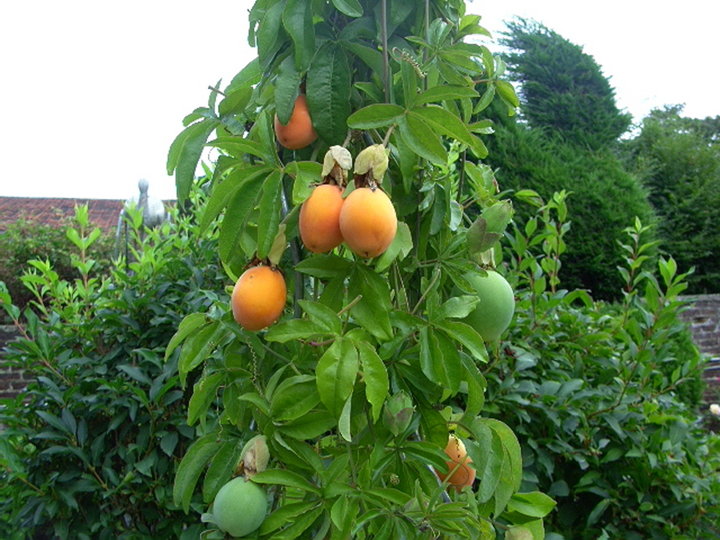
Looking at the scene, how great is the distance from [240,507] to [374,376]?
9.0 inches

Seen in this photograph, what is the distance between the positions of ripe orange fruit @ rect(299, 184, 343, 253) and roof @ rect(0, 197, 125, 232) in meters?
8.69

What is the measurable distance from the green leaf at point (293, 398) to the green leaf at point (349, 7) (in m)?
0.44

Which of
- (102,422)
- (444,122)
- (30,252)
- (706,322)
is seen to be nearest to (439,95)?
(444,122)

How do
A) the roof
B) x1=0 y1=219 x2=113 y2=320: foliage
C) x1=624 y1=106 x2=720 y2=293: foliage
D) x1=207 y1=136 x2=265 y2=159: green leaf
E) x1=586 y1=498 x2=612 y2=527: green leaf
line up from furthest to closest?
the roof < x1=624 y1=106 x2=720 y2=293: foliage < x1=0 y1=219 x2=113 y2=320: foliage < x1=586 y1=498 x2=612 y2=527: green leaf < x1=207 y1=136 x2=265 y2=159: green leaf

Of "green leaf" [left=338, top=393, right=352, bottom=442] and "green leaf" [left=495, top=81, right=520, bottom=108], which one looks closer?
"green leaf" [left=338, top=393, right=352, bottom=442]

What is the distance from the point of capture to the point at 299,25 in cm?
80

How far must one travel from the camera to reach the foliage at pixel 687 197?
27.8 feet

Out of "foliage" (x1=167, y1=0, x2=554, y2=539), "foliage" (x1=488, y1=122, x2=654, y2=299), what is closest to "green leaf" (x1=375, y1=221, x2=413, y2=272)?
"foliage" (x1=167, y1=0, x2=554, y2=539)

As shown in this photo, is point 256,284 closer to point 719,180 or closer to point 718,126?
point 719,180

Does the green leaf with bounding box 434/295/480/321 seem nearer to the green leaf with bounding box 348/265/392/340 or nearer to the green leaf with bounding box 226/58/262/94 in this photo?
the green leaf with bounding box 348/265/392/340

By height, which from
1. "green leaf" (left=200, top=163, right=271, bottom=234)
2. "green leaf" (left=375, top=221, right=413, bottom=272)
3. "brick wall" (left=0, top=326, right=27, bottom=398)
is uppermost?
"green leaf" (left=200, top=163, right=271, bottom=234)

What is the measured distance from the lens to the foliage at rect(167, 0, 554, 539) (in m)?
0.77

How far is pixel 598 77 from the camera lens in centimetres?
694

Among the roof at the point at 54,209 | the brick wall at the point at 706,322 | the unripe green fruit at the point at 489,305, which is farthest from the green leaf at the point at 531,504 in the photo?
the roof at the point at 54,209
